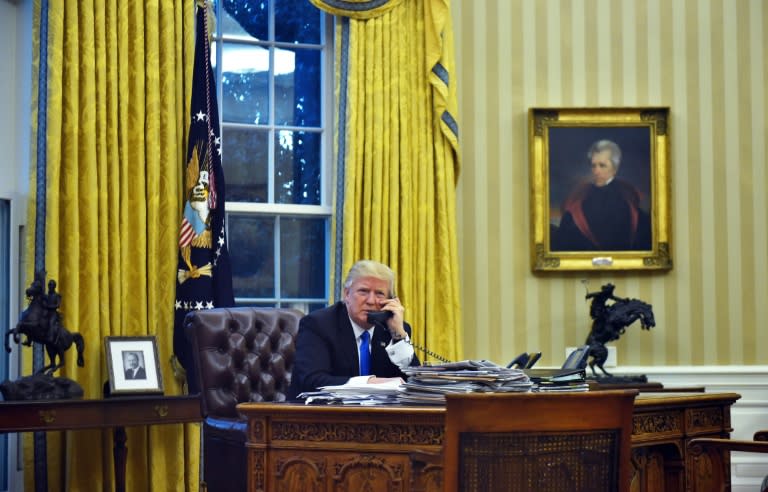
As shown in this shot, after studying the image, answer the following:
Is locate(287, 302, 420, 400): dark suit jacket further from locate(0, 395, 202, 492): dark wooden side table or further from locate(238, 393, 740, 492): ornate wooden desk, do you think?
locate(0, 395, 202, 492): dark wooden side table

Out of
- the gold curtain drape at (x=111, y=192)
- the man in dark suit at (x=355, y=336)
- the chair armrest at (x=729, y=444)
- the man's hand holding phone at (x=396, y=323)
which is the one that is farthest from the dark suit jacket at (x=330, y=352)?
the gold curtain drape at (x=111, y=192)

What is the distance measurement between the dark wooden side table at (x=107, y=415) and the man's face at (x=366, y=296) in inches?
53.7

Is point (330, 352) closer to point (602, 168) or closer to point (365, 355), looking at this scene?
point (365, 355)

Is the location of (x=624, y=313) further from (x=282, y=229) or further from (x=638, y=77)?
(x=282, y=229)

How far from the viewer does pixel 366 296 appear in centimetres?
454

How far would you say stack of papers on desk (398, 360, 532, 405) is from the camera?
3521 mm

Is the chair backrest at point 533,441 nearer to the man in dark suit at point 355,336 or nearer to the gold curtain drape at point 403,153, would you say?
the man in dark suit at point 355,336

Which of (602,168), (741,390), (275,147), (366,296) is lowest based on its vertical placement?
(741,390)

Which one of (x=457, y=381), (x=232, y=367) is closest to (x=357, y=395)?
(x=457, y=381)

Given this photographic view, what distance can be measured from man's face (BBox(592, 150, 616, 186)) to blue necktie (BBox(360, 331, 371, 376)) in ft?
8.49

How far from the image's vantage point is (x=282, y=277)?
21.3 feet

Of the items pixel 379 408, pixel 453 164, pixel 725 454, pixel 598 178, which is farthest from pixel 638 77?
pixel 379 408

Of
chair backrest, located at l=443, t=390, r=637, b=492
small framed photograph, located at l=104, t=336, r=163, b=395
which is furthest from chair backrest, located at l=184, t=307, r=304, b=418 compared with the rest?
chair backrest, located at l=443, t=390, r=637, b=492

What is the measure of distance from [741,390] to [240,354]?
326 centimetres
